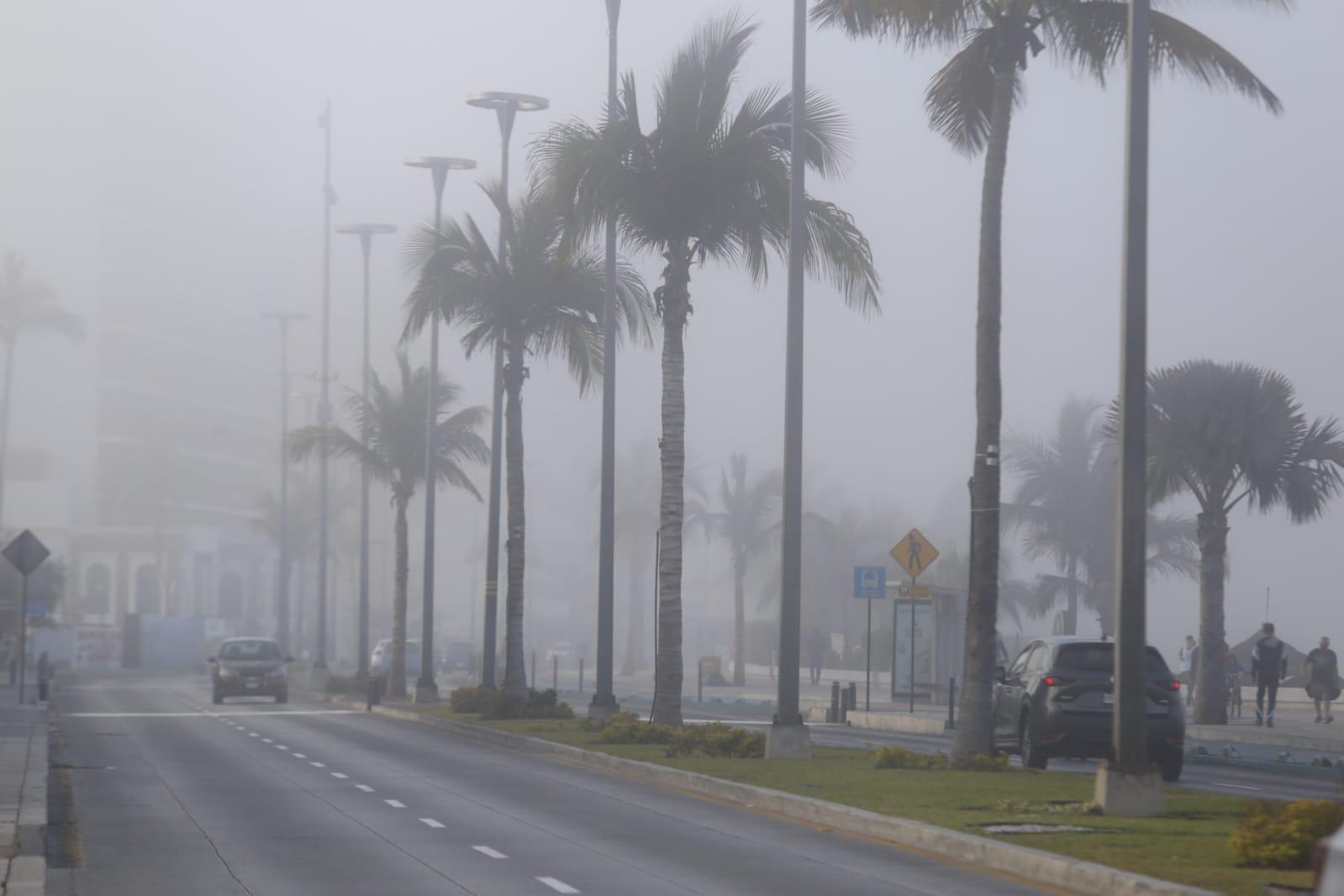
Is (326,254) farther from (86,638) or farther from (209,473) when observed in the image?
(209,473)

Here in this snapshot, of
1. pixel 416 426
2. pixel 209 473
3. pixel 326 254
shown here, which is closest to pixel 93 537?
pixel 209 473

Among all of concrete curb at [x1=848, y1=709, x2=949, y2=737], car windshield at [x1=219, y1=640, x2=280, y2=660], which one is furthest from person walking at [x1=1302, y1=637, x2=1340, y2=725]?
car windshield at [x1=219, y1=640, x2=280, y2=660]

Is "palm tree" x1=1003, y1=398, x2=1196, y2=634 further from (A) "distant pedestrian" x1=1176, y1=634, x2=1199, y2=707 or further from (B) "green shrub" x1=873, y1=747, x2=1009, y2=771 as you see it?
(B) "green shrub" x1=873, y1=747, x2=1009, y2=771

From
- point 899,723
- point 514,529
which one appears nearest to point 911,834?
point 899,723

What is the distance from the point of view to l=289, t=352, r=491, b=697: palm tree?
56750mm

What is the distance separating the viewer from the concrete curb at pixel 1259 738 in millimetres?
30422

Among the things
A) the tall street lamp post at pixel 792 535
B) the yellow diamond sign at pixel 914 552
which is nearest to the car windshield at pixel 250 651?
the yellow diamond sign at pixel 914 552

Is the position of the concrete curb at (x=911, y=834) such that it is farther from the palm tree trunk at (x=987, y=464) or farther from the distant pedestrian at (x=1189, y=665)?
the distant pedestrian at (x=1189, y=665)

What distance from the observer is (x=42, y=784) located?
63.6 feet

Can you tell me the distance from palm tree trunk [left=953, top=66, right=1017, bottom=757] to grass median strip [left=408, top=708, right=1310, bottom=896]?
1092mm

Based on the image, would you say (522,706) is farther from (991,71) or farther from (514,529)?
(991,71)

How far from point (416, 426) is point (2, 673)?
24.0 m

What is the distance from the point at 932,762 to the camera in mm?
22359

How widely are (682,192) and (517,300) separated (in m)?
10.9
